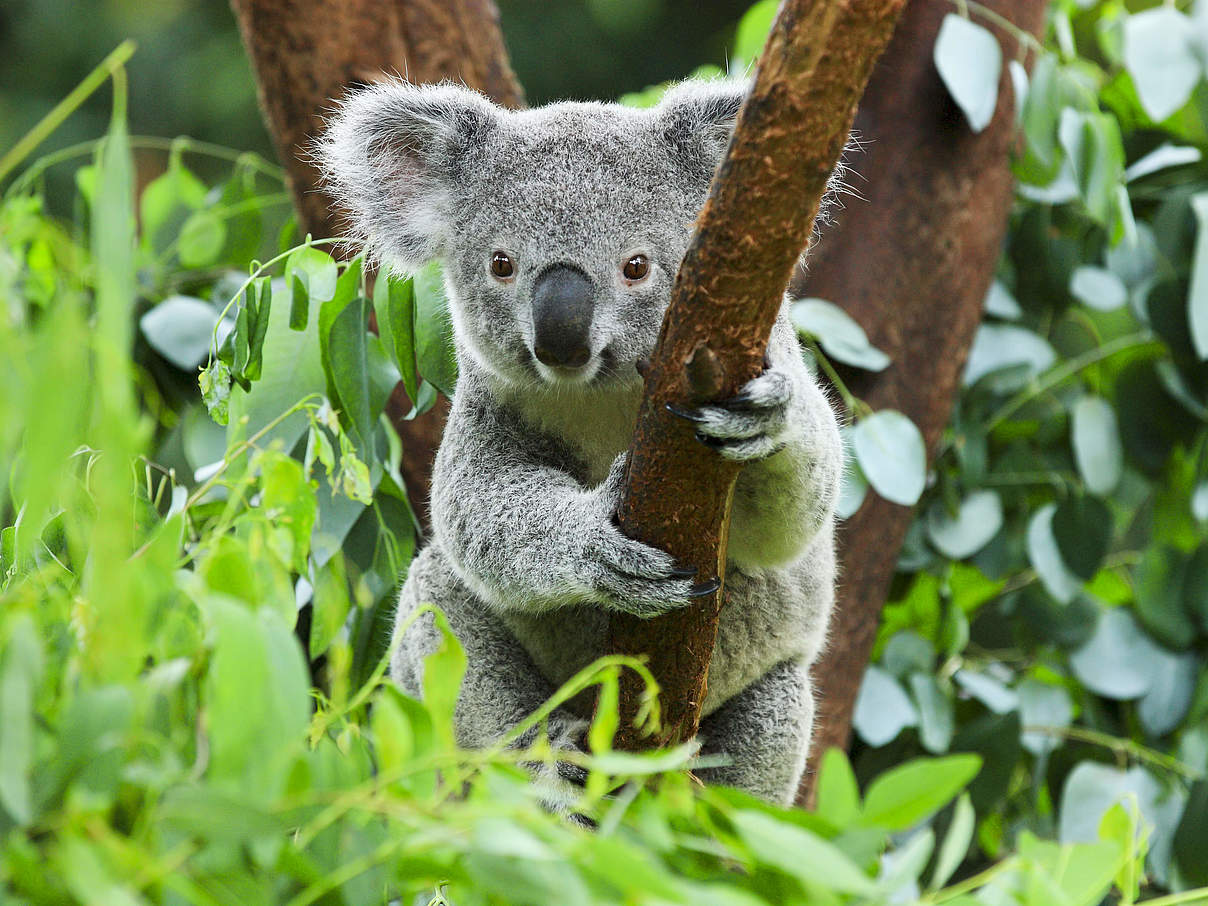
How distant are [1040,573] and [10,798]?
2.79 metres

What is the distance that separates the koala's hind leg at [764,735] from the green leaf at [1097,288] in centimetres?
160

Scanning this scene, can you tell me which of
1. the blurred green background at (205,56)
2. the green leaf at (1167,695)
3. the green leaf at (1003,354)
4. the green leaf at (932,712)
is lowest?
the green leaf at (1167,695)

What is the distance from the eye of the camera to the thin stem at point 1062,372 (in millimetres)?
3414

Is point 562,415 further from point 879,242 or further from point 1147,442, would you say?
point 1147,442

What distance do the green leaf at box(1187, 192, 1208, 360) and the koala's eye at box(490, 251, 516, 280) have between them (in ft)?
6.13

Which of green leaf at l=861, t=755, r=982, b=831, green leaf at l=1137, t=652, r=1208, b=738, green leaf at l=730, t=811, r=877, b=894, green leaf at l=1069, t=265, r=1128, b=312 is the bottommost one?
green leaf at l=1137, t=652, r=1208, b=738

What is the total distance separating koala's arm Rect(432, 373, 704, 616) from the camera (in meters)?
1.80

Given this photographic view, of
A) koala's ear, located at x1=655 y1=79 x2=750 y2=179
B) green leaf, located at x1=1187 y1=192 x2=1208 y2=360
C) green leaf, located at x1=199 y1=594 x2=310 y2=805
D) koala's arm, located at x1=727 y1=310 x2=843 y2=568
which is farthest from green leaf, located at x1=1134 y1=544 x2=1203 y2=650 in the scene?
green leaf, located at x1=199 y1=594 x2=310 y2=805

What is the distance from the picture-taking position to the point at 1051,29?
12.5 ft

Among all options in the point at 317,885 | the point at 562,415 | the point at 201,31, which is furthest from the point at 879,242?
the point at 201,31

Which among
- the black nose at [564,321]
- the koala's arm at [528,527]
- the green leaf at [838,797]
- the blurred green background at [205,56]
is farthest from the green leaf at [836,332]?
the blurred green background at [205,56]

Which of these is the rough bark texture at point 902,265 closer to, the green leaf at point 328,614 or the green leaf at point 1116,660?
the green leaf at point 1116,660

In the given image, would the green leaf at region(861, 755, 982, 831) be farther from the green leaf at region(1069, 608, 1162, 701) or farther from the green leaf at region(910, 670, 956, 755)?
the green leaf at region(1069, 608, 1162, 701)

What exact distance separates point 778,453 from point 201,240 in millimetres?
2069
